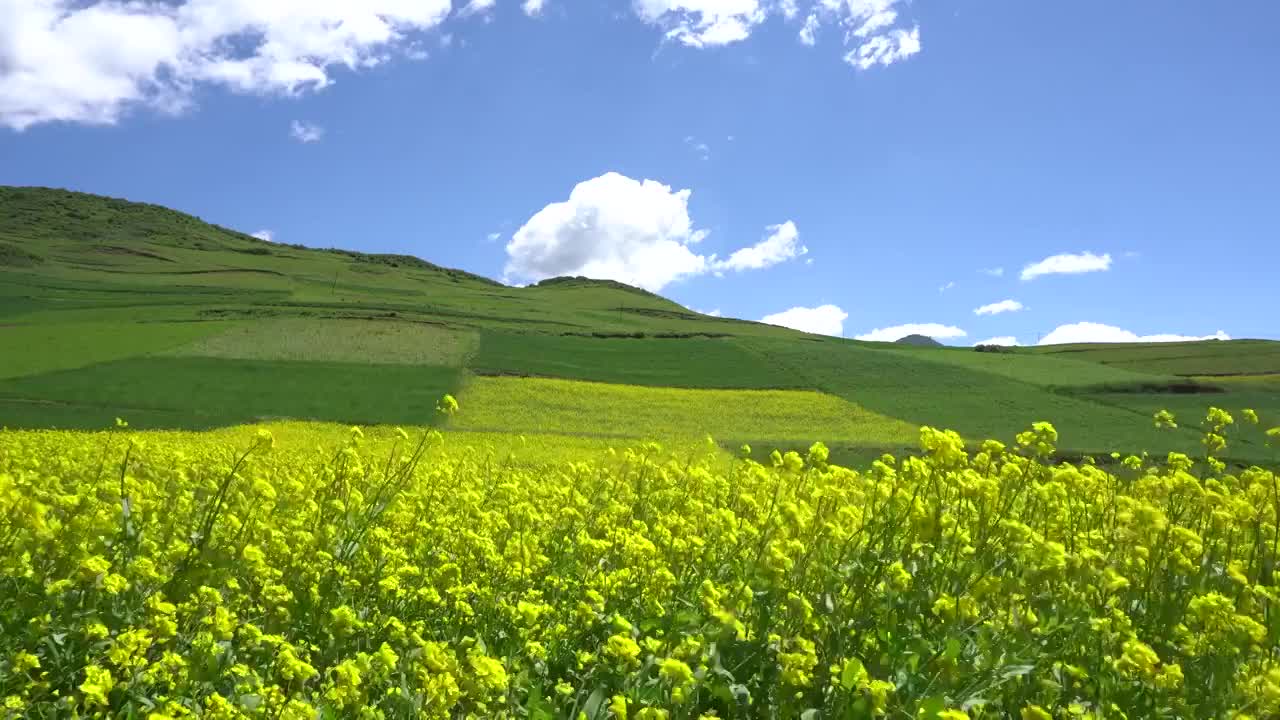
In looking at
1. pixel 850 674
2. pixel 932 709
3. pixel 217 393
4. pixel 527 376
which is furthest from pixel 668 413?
pixel 932 709

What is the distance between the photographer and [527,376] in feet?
137

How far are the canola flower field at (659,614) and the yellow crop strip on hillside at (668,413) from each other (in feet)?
78.6

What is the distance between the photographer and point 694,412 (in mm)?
36781

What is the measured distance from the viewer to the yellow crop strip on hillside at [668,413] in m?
31.0

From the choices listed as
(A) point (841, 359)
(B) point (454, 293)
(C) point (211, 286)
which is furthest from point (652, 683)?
(B) point (454, 293)

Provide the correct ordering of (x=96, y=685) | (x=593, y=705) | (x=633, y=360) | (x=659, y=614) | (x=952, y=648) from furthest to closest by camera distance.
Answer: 1. (x=633, y=360)
2. (x=659, y=614)
3. (x=593, y=705)
4. (x=952, y=648)
5. (x=96, y=685)

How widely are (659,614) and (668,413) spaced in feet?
104

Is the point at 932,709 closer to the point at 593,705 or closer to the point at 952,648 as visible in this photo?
the point at 952,648

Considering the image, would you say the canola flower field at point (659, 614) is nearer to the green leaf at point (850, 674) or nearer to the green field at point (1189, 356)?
the green leaf at point (850, 674)

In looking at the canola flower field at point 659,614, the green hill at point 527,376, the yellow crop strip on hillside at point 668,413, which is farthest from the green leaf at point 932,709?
the yellow crop strip on hillside at point 668,413

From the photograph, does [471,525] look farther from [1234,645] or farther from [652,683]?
[1234,645]

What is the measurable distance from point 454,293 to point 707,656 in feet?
385

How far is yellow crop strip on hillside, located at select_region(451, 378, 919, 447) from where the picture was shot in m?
31.0

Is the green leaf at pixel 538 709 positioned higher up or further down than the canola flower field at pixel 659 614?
further down
